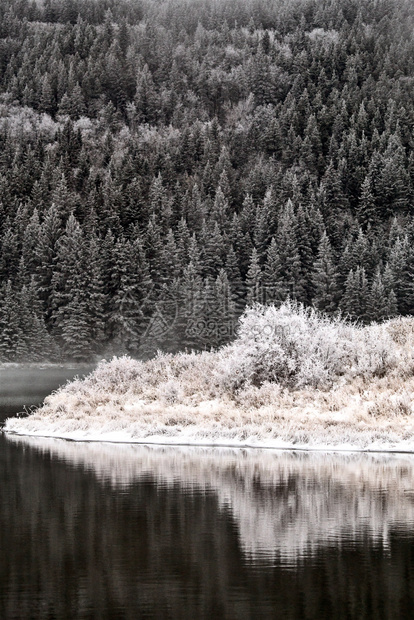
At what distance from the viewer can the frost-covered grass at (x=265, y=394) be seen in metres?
24.5

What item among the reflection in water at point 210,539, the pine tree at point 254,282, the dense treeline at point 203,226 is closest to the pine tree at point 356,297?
the dense treeline at point 203,226

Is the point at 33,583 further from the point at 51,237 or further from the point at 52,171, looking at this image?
the point at 52,171

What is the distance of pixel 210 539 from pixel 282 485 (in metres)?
4.58

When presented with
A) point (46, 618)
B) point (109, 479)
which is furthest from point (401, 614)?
point (109, 479)

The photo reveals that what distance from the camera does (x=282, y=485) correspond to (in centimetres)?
1700

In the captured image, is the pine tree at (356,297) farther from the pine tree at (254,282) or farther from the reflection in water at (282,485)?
the reflection in water at (282,485)

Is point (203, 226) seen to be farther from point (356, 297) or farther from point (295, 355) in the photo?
point (295, 355)

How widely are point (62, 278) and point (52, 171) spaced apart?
38636 millimetres

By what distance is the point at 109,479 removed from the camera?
60.1 feet

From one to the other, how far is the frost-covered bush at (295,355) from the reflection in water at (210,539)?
1032cm

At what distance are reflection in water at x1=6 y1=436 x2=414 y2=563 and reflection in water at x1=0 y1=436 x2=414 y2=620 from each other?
4 centimetres

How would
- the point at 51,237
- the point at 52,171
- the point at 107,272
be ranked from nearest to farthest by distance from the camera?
the point at 107,272, the point at 51,237, the point at 52,171

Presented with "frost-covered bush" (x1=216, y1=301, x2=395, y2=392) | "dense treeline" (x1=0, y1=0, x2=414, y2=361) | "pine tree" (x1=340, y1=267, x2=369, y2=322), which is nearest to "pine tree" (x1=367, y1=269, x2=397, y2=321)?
"dense treeline" (x1=0, y1=0, x2=414, y2=361)

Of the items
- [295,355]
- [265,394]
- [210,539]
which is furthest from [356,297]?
[210,539]
